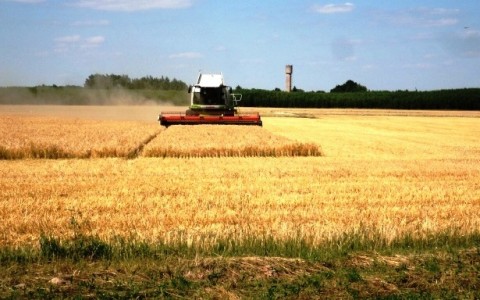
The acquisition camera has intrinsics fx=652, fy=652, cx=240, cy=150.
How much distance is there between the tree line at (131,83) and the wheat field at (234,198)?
58630mm

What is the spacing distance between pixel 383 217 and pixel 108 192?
5.03 m

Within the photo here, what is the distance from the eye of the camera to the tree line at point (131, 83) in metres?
76.1

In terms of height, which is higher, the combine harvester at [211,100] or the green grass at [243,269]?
the combine harvester at [211,100]

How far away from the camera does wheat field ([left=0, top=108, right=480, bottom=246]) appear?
8.67m

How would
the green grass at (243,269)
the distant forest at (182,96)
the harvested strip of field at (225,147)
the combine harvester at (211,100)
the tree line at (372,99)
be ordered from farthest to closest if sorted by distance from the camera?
the tree line at (372,99) < the distant forest at (182,96) < the combine harvester at (211,100) < the harvested strip of field at (225,147) < the green grass at (243,269)

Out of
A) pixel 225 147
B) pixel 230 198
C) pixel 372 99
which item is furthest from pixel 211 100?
pixel 372 99

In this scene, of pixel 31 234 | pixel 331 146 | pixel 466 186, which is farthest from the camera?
pixel 331 146

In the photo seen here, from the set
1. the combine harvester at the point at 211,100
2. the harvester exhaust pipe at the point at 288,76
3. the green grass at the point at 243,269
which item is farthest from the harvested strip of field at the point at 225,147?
the harvester exhaust pipe at the point at 288,76

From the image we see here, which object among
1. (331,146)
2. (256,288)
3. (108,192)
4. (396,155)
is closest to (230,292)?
(256,288)

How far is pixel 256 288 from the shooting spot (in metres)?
6.02

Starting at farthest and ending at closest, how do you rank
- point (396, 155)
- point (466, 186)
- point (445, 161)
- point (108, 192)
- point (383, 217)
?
point (396, 155) → point (445, 161) → point (466, 186) → point (108, 192) → point (383, 217)

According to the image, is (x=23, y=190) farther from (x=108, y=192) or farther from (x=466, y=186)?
(x=466, y=186)

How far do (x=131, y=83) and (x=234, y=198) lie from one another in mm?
67869

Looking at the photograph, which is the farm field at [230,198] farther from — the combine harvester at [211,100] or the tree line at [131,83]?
the tree line at [131,83]
